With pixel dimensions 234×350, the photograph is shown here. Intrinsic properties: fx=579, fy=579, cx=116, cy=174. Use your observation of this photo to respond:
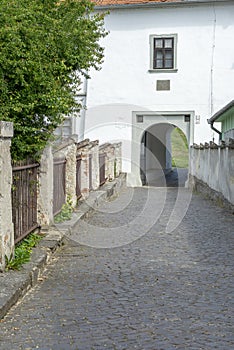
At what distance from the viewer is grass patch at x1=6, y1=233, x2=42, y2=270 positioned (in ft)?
21.1

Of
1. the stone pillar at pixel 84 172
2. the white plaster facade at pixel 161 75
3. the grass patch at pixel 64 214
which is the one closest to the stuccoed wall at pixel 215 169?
the white plaster facade at pixel 161 75

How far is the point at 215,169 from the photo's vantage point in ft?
54.4

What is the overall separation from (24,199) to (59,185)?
9.25ft

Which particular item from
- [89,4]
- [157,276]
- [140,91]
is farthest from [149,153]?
[157,276]

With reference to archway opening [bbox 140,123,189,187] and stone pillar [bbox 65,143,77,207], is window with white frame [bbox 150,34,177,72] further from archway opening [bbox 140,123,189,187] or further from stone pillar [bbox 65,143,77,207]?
stone pillar [bbox 65,143,77,207]

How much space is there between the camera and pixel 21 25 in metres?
7.89

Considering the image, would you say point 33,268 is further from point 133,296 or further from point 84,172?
point 84,172

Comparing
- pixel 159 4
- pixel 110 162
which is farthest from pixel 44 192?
pixel 159 4

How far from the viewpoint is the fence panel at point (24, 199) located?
7367 millimetres

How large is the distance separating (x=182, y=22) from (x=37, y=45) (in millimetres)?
14549

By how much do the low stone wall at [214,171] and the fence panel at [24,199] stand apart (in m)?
6.15

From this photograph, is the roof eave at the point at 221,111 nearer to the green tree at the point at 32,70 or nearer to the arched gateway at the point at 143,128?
the arched gateway at the point at 143,128

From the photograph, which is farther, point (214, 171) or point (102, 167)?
point (102, 167)

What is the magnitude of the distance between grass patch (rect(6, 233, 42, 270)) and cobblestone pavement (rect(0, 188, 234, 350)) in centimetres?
34
